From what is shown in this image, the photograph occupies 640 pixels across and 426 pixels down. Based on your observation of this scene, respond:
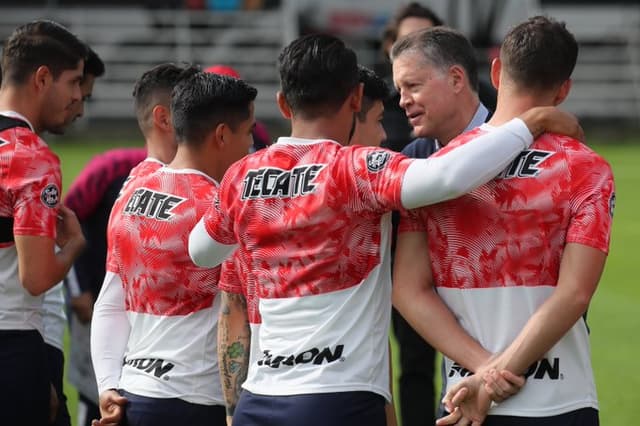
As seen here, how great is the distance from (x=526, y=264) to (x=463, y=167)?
1.20 ft

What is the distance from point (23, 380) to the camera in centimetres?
445

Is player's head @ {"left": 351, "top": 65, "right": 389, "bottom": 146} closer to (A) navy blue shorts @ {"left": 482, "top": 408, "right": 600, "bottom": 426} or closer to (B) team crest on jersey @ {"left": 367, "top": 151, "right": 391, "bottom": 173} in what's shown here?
(B) team crest on jersey @ {"left": 367, "top": 151, "right": 391, "bottom": 173}

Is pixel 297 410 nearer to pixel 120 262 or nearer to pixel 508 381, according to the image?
pixel 508 381

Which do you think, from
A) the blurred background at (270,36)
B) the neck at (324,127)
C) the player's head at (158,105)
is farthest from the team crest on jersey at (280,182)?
the blurred background at (270,36)

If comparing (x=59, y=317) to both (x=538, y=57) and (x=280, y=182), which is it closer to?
(x=280, y=182)

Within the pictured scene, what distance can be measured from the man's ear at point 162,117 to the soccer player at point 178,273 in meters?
0.40

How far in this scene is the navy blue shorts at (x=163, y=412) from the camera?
3951 mm

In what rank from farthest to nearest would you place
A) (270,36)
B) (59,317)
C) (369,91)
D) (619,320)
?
(270,36)
(619,320)
(59,317)
(369,91)

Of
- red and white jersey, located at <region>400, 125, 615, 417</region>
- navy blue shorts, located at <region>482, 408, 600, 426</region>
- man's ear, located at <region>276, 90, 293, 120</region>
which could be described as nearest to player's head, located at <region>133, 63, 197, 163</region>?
man's ear, located at <region>276, 90, 293, 120</region>

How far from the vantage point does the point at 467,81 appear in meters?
4.26

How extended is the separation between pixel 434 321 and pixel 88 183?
3157mm

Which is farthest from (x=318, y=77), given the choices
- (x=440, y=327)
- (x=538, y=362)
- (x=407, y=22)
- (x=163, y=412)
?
(x=407, y=22)

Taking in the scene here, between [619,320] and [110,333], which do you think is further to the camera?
[619,320]

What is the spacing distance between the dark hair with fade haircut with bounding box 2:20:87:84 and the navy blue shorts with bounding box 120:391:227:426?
1415 mm
